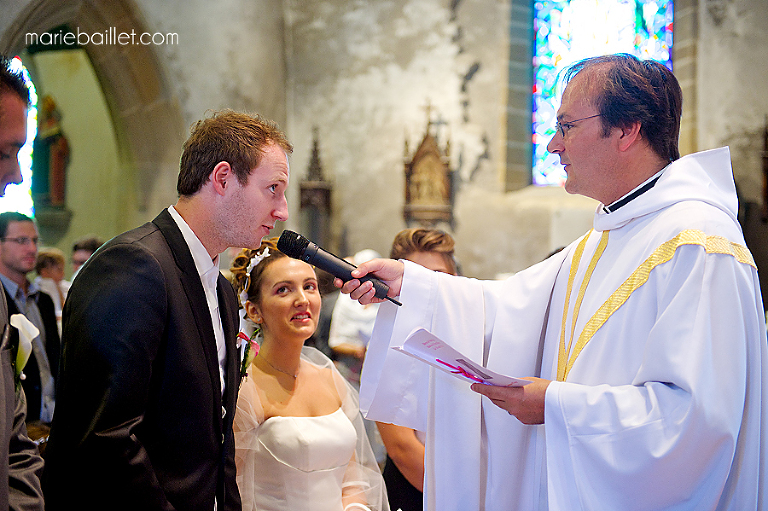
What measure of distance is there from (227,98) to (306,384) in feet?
19.8

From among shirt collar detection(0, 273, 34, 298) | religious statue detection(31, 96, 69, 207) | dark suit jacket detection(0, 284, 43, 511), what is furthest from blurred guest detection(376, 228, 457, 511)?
religious statue detection(31, 96, 69, 207)

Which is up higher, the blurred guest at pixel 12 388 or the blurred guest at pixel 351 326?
the blurred guest at pixel 12 388

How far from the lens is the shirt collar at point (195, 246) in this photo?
1.93m

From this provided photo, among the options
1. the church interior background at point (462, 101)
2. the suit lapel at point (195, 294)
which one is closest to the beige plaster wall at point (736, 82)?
the church interior background at point (462, 101)

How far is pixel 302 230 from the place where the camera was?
943 cm

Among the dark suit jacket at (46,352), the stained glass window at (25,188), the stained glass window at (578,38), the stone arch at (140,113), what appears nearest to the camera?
the dark suit jacket at (46,352)

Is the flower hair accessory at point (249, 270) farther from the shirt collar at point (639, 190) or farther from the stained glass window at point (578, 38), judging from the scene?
the stained glass window at point (578, 38)

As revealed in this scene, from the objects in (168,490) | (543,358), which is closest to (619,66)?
(543,358)

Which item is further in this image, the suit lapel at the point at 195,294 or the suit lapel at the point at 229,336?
the suit lapel at the point at 229,336

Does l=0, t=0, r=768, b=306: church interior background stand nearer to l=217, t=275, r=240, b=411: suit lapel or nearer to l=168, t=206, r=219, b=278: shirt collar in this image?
l=217, t=275, r=240, b=411: suit lapel

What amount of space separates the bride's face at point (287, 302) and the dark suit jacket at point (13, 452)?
41.3 inches

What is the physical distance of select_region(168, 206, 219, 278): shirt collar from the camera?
1.93 m

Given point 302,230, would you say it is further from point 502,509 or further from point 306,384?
point 502,509

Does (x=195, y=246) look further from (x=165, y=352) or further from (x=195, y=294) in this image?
(x=165, y=352)
